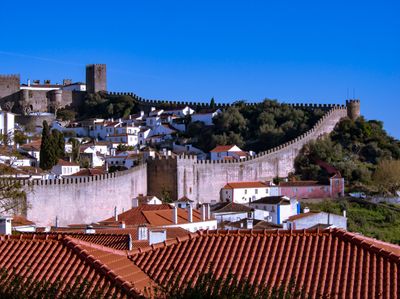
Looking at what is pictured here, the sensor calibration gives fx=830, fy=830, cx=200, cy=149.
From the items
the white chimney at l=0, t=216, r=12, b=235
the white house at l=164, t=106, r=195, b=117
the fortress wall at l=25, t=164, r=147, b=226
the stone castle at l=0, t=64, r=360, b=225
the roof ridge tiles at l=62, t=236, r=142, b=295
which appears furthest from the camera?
the white house at l=164, t=106, r=195, b=117

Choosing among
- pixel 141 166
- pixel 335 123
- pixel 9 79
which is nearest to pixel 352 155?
pixel 335 123

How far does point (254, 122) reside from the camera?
59.9m

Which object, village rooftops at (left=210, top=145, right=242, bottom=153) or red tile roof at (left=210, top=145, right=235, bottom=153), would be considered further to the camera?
red tile roof at (left=210, top=145, right=235, bottom=153)

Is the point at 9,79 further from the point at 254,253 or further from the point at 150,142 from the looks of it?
the point at 254,253

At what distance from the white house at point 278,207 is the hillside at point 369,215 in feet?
8.90

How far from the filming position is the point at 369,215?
42.5m

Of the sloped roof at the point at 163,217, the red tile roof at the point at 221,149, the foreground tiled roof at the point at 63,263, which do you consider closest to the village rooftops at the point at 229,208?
the sloped roof at the point at 163,217

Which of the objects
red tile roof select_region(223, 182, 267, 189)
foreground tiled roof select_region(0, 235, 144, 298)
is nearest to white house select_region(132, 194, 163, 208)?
→ red tile roof select_region(223, 182, 267, 189)

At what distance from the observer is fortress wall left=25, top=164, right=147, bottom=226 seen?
3247 centimetres

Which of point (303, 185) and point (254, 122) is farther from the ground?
point (254, 122)

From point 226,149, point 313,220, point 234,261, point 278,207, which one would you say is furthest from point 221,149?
point 234,261

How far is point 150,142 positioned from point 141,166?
19.3 metres

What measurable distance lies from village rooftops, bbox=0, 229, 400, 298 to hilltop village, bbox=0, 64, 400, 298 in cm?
2

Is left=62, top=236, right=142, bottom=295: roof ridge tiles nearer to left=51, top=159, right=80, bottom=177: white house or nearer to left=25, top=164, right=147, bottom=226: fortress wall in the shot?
left=25, top=164, right=147, bottom=226: fortress wall
